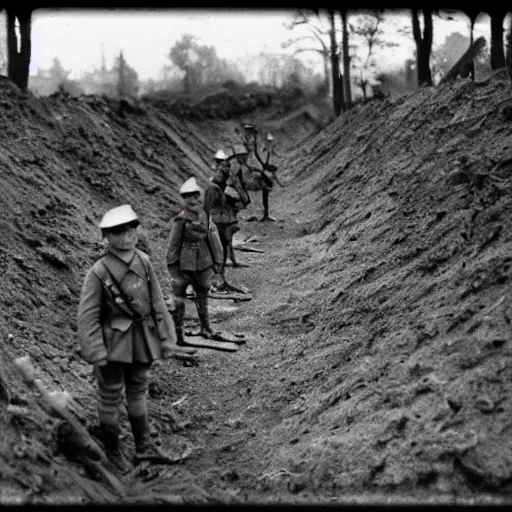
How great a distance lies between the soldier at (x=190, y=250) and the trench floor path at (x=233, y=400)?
0.93 metres

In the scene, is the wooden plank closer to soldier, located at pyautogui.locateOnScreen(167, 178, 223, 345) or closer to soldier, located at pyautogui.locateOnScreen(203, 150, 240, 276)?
soldier, located at pyautogui.locateOnScreen(167, 178, 223, 345)

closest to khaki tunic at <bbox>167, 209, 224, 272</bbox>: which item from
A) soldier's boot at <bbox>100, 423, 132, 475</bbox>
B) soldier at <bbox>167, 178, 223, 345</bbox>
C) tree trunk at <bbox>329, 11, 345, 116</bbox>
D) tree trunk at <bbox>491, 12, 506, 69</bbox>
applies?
soldier at <bbox>167, 178, 223, 345</bbox>

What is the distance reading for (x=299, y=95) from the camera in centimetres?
4150

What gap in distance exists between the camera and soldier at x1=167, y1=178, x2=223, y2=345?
7.83m

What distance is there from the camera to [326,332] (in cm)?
727

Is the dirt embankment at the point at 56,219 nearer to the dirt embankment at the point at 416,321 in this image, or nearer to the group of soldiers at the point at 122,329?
the group of soldiers at the point at 122,329

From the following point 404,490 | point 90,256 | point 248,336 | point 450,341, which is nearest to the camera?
point 404,490

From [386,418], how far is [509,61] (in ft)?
23.6

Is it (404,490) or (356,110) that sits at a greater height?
(356,110)

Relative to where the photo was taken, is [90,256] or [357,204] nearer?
[90,256]

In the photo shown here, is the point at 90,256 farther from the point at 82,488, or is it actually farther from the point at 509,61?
the point at 509,61

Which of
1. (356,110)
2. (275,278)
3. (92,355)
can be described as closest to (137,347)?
(92,355)

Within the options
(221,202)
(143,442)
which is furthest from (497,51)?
(143,442)

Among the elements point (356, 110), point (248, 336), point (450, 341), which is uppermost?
point (356, 110)
